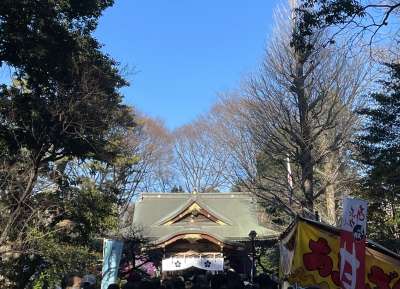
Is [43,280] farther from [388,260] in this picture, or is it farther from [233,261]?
[388,260]

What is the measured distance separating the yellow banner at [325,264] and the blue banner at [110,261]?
9.98 metres

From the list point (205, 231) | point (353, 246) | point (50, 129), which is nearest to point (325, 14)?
point (353, 246)

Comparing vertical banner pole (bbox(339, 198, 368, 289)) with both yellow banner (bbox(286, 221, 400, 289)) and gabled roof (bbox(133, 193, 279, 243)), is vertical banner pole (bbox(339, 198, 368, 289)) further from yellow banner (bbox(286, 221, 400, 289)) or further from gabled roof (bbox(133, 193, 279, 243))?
gabled roof (bbox(133, 193, 279, 243))

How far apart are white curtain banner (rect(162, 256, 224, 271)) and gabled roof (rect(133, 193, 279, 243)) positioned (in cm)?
104

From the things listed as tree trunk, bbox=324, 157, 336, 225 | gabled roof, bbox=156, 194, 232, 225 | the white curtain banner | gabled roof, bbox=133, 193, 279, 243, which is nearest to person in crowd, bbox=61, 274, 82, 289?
gabled roof, bbox=133, 193, 279, 243

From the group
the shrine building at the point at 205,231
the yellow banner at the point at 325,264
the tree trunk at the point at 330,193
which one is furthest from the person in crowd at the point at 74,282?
the tree trunk at the point at 330,193

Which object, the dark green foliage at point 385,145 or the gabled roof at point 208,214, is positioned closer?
the dark green foliage at point 385,145

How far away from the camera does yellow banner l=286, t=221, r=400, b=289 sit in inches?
264

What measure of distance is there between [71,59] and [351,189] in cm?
1143

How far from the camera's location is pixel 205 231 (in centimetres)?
2095

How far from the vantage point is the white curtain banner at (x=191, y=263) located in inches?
839

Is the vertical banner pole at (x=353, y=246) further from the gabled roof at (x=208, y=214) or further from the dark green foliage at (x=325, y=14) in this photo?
the gabled roof at (x=208, y=214)

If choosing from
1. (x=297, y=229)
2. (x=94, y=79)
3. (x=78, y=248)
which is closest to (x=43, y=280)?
(x=78, y=248)

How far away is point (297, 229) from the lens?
6973 millimetres
